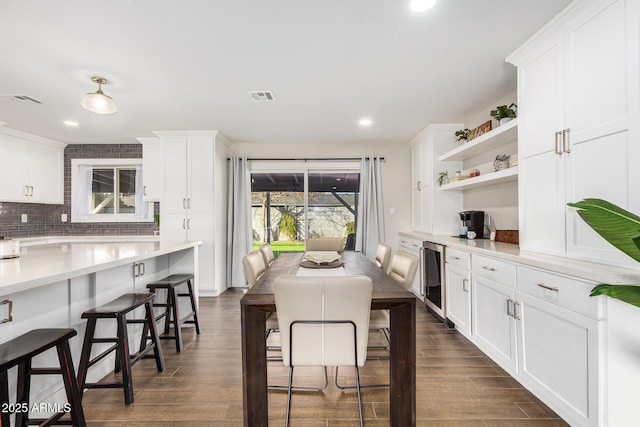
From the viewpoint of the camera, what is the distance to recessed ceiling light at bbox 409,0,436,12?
71.3 inches

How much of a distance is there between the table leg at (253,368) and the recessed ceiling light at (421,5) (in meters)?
1.97

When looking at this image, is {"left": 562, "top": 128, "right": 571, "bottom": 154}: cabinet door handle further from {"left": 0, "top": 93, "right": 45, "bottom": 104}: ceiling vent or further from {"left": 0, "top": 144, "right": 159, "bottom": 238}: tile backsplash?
{"left": 0, "top": 144, "right": 159, "bottom": 238}: tile backsplash

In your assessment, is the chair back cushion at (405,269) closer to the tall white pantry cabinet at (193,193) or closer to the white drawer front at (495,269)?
the white drawer front at (495,269)

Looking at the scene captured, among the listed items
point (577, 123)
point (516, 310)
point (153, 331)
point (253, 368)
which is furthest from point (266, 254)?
point (577, 123)

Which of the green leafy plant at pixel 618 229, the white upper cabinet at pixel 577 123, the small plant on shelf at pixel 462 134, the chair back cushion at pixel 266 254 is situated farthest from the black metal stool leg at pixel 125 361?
the small plant on shelf at pixel 462 134

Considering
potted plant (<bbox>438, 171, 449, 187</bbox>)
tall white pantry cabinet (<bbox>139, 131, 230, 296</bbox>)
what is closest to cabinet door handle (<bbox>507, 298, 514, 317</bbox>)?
potted plant (<bbox>438, 171, 449, 187</bbox>)

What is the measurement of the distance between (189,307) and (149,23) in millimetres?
2655

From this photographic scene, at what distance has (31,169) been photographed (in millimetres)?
4719

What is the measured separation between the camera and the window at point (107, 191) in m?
5.22

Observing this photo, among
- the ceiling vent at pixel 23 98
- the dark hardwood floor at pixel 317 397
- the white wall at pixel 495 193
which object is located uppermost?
the ceiling vent at pixel 23 98

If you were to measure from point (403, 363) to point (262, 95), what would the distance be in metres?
2.77

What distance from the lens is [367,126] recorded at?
14.1 ft

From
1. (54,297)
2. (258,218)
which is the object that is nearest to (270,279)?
(54,297)

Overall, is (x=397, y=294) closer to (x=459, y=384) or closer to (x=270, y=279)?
(x=270, y=279)
